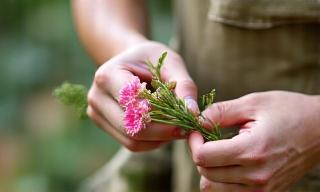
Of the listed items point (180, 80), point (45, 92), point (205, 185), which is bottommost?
point (45, 92)

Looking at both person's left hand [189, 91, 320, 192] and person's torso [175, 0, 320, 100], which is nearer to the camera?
person's left hand [189, 91, 320, 192]

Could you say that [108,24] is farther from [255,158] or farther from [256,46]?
[255,158]

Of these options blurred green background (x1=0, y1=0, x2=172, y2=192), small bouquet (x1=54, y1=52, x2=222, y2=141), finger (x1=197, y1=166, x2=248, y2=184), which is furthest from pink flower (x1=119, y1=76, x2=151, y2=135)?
blurred green background (x1=0, y1=0, x2=172, y2=192)

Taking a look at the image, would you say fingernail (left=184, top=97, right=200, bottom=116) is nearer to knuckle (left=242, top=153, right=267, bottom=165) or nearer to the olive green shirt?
knuckle (left=242, top=153, right=267, bottom=165)

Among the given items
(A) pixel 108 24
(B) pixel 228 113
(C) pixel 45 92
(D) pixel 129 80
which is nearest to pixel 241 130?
(B) pixel 228 113

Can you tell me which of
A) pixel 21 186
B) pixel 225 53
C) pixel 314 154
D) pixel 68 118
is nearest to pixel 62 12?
pixel 68 118

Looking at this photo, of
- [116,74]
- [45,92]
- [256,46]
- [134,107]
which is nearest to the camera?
[134,107]

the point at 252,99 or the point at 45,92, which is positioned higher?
the point at 252,99
